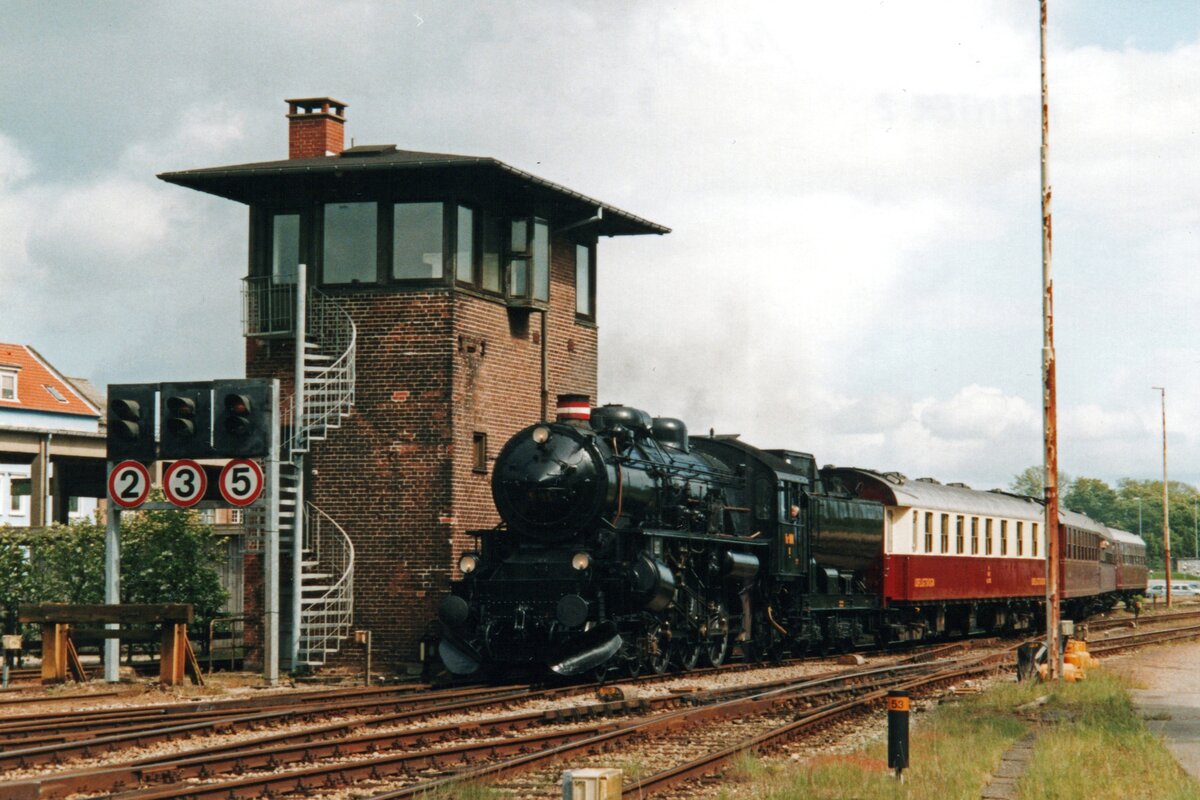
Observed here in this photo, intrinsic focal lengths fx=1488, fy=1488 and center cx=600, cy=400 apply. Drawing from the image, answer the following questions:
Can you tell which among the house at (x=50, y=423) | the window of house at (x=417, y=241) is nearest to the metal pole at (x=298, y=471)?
the window of house at (x=417, y=241)

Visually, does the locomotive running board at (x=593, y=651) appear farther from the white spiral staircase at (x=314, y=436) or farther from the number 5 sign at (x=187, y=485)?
the number 5 sign at (x=187, y=485)

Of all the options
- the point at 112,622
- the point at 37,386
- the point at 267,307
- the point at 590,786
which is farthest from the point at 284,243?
the point at 37,386

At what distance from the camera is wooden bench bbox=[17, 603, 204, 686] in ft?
66.6

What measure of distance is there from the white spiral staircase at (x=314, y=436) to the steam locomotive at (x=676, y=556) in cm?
245

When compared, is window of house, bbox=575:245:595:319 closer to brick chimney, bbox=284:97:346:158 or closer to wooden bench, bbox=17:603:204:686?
brick chimney, bbox=284:97:346:158

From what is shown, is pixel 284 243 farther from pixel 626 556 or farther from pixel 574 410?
pixel 626 556

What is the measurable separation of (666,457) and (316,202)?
7.31 meters

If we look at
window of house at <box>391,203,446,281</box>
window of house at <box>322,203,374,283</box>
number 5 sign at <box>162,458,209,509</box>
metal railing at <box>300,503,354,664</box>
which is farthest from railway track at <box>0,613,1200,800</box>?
window of house at <box>322,203,374,283</box>

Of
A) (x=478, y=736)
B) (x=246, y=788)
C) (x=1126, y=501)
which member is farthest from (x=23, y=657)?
(x=1126, y=501)

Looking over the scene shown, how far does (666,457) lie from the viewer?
23016 millimetres

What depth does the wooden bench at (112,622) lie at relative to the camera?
20.3 meters

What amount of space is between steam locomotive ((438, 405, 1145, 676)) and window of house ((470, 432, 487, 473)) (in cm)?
125

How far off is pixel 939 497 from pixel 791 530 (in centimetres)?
817

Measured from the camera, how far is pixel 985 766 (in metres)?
12.3
